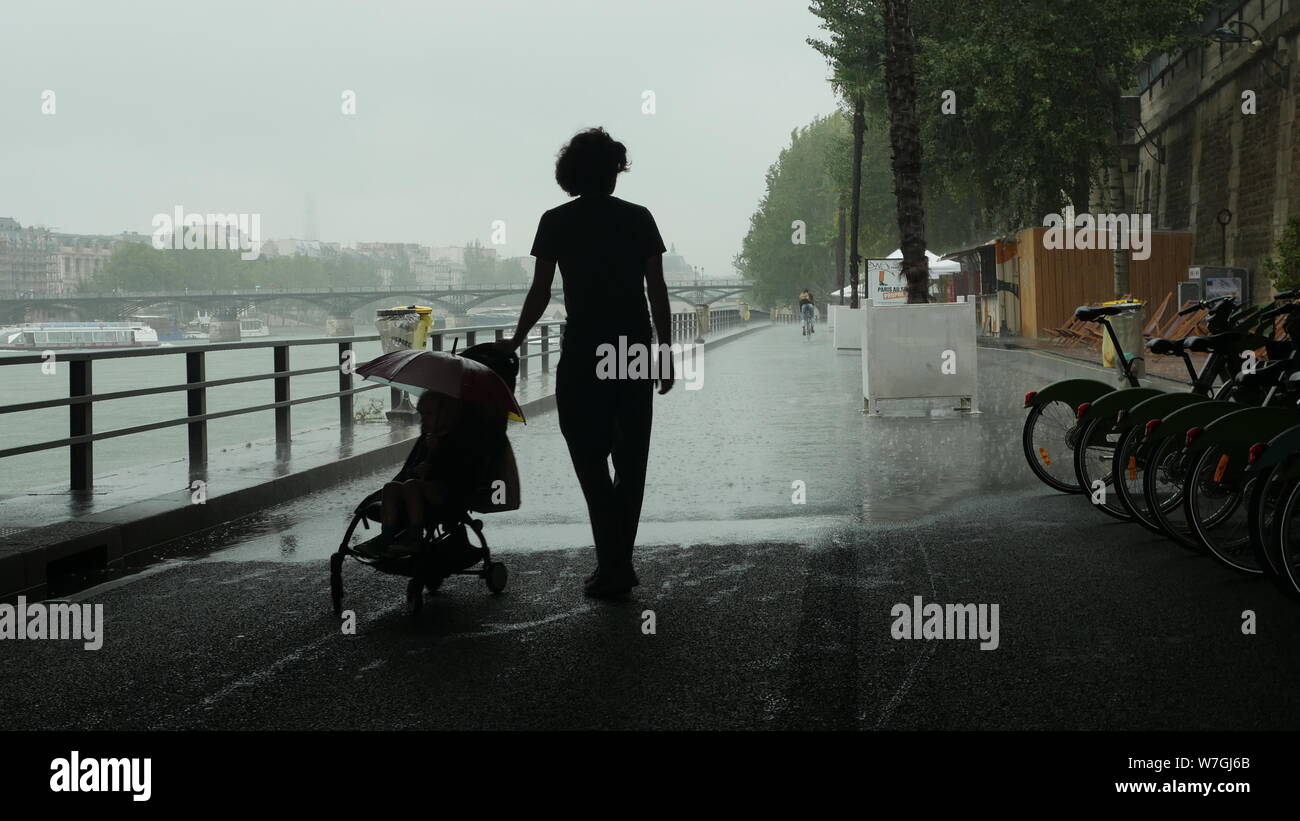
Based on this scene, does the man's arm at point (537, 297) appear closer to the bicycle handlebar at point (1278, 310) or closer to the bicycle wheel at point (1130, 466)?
the bicycle wheel at point (1130, 466)

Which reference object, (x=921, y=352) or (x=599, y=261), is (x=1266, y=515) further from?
(x=921, y=352)

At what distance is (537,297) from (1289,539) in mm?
3151

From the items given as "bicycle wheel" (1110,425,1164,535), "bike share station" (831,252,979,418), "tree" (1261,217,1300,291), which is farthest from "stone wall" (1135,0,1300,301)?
"bicycle wheel" (1110,425,1164,535)

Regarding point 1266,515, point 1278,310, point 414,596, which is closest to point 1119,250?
point 1278,310

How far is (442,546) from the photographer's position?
5.91 meters

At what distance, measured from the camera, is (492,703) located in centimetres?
442

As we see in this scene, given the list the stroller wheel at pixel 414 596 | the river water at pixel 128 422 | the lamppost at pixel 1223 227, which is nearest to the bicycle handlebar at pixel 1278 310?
the stroller wheel at pixel 414 596

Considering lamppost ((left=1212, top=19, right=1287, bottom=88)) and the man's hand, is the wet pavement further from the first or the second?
lamppost ((left=1212, top=19, right=1287, bottom=88))

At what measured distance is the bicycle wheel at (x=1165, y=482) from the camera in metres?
6.96

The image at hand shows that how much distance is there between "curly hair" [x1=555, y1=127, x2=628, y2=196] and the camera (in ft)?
19.8

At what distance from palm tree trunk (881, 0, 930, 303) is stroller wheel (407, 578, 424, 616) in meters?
13.0

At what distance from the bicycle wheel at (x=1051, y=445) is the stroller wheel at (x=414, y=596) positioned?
4571 millimetres
